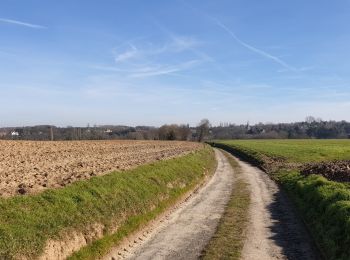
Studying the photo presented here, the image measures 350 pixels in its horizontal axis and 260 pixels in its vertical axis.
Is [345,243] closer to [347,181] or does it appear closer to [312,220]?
[312,220]

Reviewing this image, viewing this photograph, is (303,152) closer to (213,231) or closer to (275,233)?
(275,233)

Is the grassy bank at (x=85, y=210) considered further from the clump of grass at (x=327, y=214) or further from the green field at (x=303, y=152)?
the green field at (x=303, y=152)

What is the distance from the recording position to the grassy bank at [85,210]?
44.1 feet

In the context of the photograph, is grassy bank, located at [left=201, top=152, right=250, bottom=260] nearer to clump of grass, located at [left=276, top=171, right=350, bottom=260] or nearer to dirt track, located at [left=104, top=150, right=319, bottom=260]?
dirt track, located at [left=104, top=150, right=319, bottom=260]

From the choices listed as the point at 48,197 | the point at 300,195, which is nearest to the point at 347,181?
the point at 300,195

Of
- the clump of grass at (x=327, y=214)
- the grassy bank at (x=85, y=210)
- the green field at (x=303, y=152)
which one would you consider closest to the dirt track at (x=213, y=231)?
the clump of grass at (x=327, y=214)

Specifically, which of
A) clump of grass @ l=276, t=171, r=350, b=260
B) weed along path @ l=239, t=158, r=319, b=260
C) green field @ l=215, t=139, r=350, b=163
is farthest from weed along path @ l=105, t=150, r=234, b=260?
green field @ l=215, t=139, r=350, b=163

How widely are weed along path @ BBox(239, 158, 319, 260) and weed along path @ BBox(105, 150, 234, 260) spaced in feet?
5.51

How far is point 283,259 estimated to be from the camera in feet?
50.6

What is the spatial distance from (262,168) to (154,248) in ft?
120

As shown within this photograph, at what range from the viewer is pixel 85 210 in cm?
1741

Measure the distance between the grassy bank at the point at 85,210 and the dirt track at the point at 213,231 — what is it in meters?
0.99

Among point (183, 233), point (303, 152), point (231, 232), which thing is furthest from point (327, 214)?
point (303, 152)

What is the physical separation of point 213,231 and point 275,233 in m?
2.52
